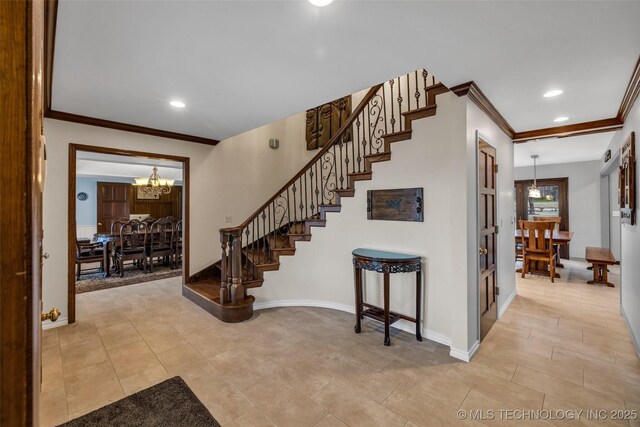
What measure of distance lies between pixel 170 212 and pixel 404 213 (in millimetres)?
9255

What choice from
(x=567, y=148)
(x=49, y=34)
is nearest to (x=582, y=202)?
(x=567, y=148)

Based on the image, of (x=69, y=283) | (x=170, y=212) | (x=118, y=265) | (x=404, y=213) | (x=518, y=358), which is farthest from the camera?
(x=170, y=212)

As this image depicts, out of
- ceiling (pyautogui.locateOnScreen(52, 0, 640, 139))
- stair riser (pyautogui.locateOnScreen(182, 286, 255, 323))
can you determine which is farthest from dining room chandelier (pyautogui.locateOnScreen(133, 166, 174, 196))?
stair riser (pyautogui.locateOnScreen(182, 286, 255, 323))

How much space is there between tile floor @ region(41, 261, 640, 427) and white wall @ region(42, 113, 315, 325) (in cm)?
93

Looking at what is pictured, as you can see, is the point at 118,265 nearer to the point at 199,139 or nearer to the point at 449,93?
the point at 199,139

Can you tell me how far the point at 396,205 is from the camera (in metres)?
3.13

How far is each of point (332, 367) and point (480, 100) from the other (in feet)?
9.13

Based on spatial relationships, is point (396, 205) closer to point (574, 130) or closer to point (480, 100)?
point (480, 100)

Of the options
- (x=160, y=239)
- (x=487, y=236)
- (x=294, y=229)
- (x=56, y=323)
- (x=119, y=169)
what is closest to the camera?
(x=487, y=236)

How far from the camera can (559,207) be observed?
7.36 m

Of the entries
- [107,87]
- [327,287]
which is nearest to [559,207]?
[327,287]

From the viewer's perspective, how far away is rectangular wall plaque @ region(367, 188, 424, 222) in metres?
2.95

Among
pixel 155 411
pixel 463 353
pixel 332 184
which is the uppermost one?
pixel 332 184

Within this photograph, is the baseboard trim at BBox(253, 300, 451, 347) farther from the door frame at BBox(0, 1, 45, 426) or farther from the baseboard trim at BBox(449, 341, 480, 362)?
the door frame at BBox(0, 1, 45, 426)
